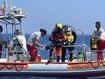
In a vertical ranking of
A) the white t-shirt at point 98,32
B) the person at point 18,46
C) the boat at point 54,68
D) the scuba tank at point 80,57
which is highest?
the white t-shirt at point 98,32

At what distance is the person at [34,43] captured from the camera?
14961 mm

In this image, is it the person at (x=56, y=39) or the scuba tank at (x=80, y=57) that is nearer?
the person at (x=56, y=39)

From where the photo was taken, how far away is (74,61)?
50.7ft

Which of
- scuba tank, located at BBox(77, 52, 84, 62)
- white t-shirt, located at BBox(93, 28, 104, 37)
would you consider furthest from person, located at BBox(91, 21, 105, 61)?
scuba tank, located at BBox(77, 52, 84, 62)

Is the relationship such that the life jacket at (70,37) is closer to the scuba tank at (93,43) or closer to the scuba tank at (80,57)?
the scuba tank at (80,57)

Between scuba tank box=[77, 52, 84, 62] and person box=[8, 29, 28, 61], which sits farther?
person box=[8, 29, 28, 61]

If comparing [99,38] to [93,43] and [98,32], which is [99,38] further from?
[93,43]

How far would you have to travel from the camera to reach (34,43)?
15039 millimetres


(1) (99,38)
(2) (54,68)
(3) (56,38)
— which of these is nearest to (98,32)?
(1) (99,38)

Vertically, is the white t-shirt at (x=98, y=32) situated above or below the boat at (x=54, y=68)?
above

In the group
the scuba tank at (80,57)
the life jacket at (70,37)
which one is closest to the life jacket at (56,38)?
the life jacket at (70,37)

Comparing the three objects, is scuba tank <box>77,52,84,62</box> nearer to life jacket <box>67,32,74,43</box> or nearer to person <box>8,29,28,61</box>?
life jacket <box>67,32,74,43</box>

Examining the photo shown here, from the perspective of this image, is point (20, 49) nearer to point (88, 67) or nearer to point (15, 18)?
point (15, 18)

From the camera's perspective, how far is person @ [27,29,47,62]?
1496 centimetres
